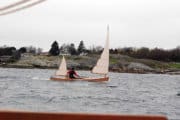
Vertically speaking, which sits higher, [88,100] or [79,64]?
[88,100]

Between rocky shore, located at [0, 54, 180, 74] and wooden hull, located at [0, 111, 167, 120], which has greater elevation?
wooden hull, located at [0, 111, 167, 120]

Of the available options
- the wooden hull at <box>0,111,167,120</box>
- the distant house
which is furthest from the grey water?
the distant house

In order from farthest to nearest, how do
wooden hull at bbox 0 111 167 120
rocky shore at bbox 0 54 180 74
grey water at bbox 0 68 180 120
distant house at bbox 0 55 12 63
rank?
rocky shore at bbox 0 54 180 74
distant house at bbox 0 55 12 63
grey water at bbox 0 68 180 120
wooden hull at bbox 0 111 167 120

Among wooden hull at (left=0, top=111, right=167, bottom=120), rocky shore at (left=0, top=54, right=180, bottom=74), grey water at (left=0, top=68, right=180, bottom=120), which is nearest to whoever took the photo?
wooden hull at (left=0, top=111, right=167, bottom=120)

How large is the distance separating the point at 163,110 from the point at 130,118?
85.3 ft

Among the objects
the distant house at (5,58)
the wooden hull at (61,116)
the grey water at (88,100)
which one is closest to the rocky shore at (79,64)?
the distant house at (5,58)

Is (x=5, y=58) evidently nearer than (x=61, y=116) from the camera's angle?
No

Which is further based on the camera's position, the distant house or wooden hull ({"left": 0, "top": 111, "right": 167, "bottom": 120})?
the distant house

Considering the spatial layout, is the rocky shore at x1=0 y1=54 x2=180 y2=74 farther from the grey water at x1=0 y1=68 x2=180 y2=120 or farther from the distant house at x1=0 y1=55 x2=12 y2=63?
the grey water at x1=0 y1=68 x2=180 y2=120

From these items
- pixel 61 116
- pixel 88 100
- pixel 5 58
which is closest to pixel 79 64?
pixel 5 58

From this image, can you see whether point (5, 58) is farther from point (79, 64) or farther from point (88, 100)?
point (88, 100)

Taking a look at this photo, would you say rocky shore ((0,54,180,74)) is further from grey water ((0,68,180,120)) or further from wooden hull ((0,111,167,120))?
wooden hull ((0,111,167,120))

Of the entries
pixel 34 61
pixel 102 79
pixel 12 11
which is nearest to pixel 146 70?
pixel 34 61

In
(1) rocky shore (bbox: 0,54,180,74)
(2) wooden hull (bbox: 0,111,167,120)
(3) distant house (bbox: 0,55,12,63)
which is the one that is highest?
(2) wooden hull (bbox: 0,111,167,120)
